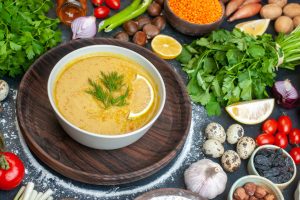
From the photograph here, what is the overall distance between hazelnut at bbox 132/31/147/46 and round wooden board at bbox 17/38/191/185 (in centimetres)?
44

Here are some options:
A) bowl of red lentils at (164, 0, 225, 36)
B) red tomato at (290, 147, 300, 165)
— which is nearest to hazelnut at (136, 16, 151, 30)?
bowl of red lentils at (164, 0, 225, 36)

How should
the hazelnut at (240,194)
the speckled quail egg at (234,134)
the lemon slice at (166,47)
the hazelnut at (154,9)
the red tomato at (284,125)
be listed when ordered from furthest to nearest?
the hazelnut at (154,9)
the lemon slice at (166,47)
the red tomato at (284,125)
the speckled quail egg at (234,134)
the hazelnut at (240,194)

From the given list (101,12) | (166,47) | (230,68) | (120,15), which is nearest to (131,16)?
(120,15)

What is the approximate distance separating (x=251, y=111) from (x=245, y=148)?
0.25 meters

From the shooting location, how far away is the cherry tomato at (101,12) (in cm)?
268

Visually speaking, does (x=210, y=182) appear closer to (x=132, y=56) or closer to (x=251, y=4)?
(x=132, y=56)

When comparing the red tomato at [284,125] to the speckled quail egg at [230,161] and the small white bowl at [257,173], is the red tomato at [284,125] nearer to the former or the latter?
the small white bowl at [257,173]

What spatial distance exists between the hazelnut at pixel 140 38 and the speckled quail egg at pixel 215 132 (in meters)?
0.61

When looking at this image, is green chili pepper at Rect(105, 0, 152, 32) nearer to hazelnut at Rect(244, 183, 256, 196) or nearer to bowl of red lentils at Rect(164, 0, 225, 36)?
bowl of red lentils at Rect(164, 0, 225, 36)

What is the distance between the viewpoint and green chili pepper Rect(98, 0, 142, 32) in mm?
2609

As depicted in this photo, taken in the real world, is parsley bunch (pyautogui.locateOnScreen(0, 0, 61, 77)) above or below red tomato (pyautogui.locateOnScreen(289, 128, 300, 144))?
above

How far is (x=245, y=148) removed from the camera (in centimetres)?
222

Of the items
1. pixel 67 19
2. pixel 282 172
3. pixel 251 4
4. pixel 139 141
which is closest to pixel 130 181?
pixel 139 141

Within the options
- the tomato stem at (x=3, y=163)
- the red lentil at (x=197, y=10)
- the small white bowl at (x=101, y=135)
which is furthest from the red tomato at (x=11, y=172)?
the red lentil at (x=197, y=10)
